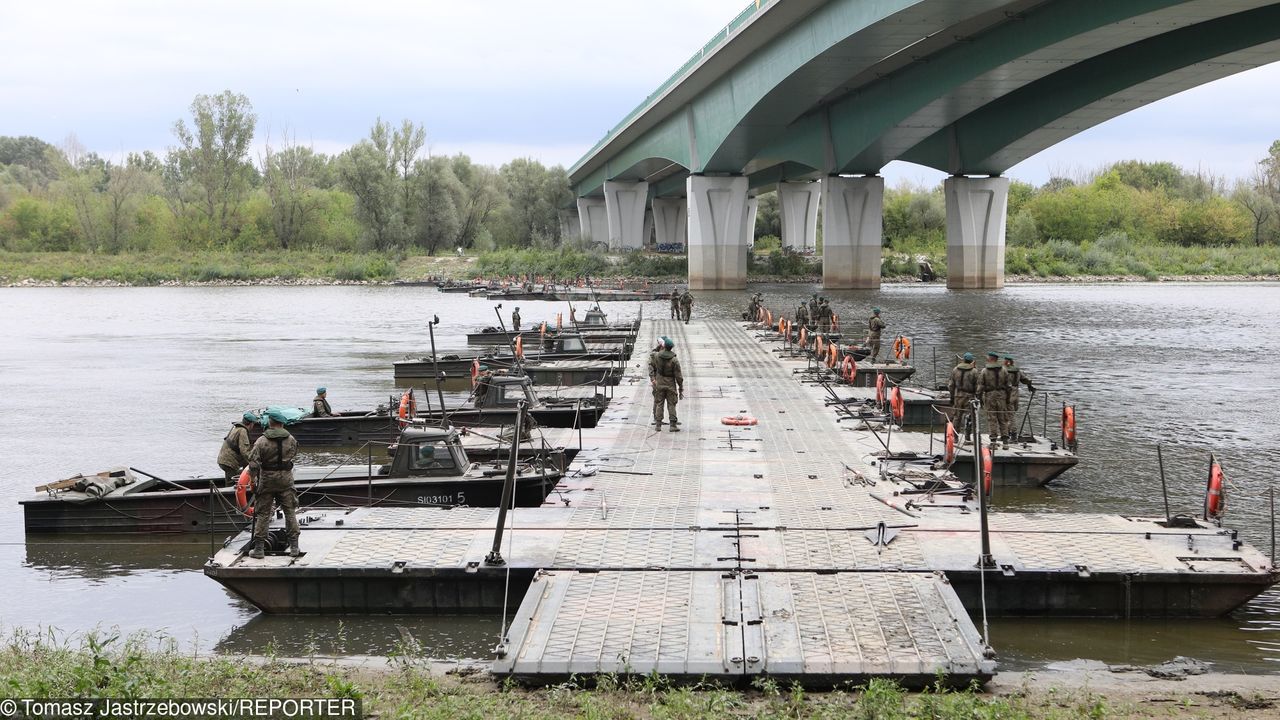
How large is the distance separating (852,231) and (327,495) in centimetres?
8054

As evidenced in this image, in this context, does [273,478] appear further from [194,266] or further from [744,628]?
[194,266]

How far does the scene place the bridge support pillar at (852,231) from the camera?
94.4m

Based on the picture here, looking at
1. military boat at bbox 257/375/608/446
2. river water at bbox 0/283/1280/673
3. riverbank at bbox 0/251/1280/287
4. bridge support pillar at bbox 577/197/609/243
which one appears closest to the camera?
river water at bbox 0/283/1280/673

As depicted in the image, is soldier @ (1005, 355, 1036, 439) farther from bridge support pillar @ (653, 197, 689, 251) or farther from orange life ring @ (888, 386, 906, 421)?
bridge support pillar @ (653, 197, 689, 251)

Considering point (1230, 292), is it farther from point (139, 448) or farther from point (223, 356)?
point (139, 448)

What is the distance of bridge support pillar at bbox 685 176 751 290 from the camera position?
301ft

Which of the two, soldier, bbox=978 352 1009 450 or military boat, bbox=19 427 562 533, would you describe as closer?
military boat, bbox=19 427 562 533

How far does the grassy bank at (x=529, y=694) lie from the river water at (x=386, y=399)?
54.0 inches

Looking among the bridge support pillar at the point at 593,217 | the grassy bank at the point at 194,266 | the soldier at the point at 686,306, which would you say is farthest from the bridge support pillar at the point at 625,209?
the soldier at the point at 686,306

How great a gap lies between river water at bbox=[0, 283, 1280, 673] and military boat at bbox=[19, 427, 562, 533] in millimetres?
406

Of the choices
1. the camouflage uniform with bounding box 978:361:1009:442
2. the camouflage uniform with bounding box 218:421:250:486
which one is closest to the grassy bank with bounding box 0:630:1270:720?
the camouflage uniform with bounding box 218:421:250:486

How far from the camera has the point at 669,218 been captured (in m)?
167

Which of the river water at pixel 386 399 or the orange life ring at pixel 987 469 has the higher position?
the orange life ring at pixel 987 469

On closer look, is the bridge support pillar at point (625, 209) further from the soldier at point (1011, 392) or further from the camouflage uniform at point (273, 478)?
the camouflage uniform at point (273, 478)
